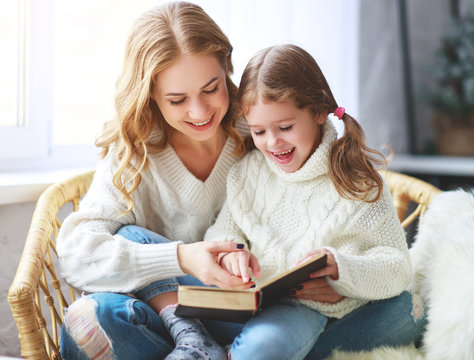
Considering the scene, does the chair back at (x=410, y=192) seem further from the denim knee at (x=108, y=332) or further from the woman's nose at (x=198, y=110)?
the denim knee at (x=108, y=332)

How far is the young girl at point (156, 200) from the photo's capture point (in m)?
1.00

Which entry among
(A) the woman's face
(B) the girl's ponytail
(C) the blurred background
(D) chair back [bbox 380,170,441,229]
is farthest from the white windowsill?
(D) chair back [bbox 380,170,441,229]

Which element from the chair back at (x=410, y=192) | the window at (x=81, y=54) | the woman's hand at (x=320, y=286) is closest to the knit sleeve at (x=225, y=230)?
the woman's hand at (x=320, y=286)

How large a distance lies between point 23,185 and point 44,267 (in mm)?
295

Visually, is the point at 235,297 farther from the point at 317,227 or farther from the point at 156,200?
the point at 156,200

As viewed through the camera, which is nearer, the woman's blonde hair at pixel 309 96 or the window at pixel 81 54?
the woman's blonde hair at pixel 309 96

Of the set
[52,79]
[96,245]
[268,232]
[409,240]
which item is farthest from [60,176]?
[409,240]

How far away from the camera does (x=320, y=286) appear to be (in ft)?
3.40

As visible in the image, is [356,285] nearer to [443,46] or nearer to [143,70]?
[143,70]

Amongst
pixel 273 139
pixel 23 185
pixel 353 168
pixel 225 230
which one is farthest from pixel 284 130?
pixel 23 185

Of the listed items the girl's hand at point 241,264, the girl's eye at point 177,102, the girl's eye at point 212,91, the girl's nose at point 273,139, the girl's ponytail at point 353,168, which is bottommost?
the girl's hand at point 241,264

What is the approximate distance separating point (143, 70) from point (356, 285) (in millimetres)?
637

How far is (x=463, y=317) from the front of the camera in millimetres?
950

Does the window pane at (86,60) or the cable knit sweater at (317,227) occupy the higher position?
the window pane at (86,60)
